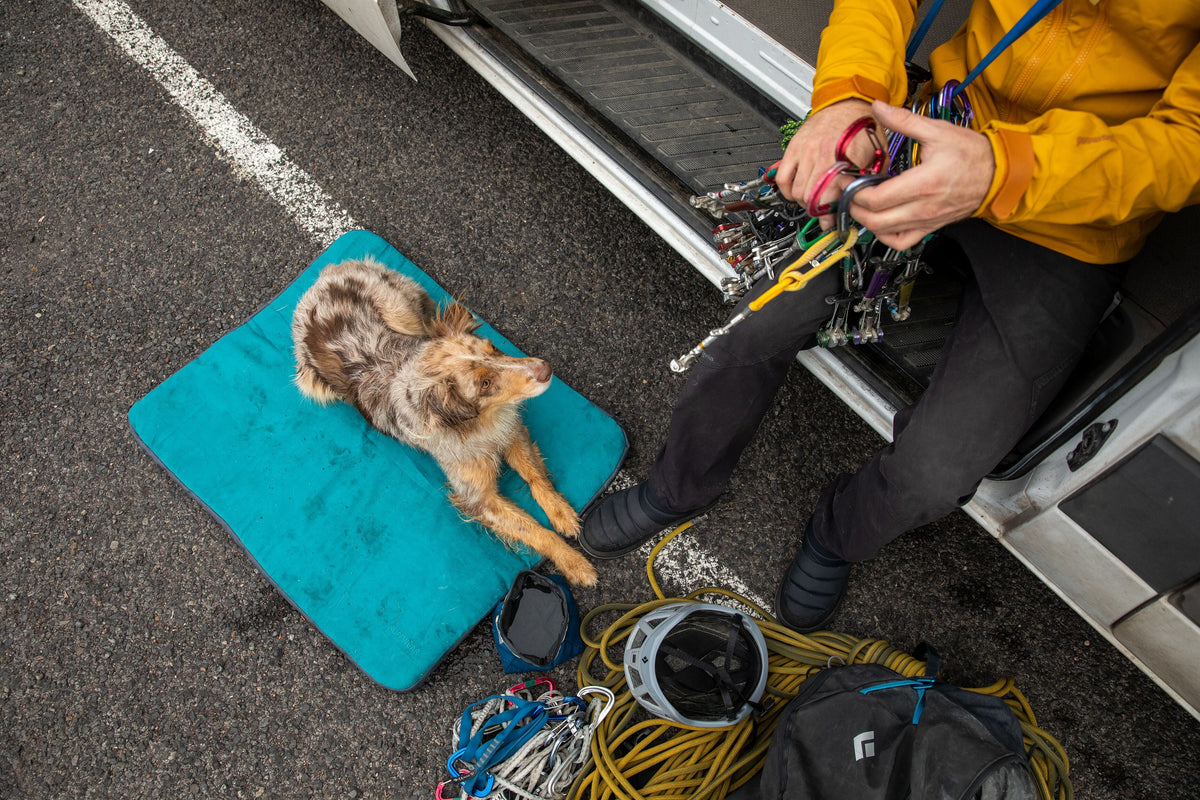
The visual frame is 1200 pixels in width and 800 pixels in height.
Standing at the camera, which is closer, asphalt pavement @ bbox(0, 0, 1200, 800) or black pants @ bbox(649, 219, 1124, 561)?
black pants @ bbox(649, 219, 1124, 561)

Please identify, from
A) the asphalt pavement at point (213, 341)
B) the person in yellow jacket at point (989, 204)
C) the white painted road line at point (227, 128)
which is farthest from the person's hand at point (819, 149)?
the white painted road line at point (227, 128)

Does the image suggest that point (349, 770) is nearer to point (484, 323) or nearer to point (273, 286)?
point (484, 323)

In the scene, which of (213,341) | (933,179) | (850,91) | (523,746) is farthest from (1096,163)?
(213,341)

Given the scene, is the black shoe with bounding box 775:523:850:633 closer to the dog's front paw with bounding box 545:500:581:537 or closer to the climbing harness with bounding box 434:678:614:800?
the climbing harness with bounding box 434:678:614:800

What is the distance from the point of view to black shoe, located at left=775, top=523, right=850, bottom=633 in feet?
8.61

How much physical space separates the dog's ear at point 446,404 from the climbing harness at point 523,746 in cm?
107

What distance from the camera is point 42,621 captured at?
2.92 meters

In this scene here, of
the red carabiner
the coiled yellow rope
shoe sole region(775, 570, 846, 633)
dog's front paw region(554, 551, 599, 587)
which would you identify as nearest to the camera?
the red carabiner

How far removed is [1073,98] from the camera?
1.74 meters

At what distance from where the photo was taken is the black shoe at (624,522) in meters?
2.78

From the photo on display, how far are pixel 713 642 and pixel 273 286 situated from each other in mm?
2687

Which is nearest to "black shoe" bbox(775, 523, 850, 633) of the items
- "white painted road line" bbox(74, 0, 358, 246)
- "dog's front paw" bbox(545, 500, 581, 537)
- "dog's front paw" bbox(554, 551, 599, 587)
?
"dog's front paw" bbox(554, 551, 599, 587)

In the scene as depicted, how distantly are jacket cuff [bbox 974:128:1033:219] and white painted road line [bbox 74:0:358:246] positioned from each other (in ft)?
9.84

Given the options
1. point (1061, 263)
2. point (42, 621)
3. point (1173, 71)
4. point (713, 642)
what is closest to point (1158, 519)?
point (1061, 263)
